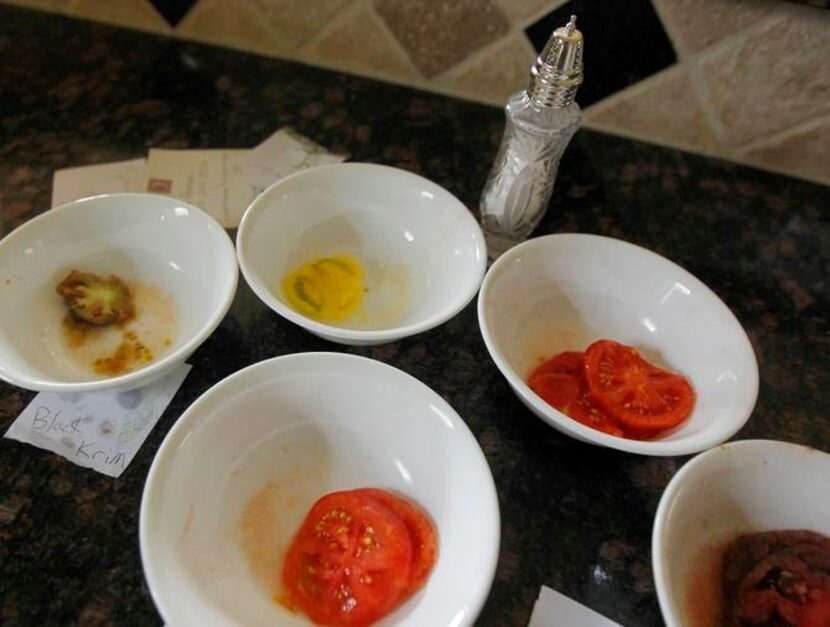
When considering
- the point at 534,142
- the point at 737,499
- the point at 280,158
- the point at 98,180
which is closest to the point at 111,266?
the point at 98,180

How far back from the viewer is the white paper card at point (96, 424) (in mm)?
576

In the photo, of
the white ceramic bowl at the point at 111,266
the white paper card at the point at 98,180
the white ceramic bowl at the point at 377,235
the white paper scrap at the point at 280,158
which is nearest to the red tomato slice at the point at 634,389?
the white ceramic bowl at the point at 377,235

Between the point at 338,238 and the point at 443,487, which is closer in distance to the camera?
the point at 443,487

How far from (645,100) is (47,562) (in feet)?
3.21

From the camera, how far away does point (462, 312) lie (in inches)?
28.8

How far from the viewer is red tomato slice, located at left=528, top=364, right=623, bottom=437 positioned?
607mm

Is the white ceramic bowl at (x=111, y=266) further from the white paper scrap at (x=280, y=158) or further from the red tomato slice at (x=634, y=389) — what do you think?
the red tomato slice at (x=634, y=389)

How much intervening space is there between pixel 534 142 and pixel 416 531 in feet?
1.55

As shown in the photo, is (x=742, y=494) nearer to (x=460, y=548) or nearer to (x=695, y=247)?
(x=460, y=548)

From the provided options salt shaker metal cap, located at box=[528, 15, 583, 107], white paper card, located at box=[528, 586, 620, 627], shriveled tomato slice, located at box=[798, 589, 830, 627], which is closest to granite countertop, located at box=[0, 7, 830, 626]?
white paper card, located at box=[528, 586, 620, 627]

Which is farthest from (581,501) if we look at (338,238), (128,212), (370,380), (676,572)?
(128,212)

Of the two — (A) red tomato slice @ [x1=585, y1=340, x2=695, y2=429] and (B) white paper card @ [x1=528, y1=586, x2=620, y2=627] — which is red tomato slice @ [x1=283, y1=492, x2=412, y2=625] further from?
(A) red tomato slice @ [x1=585, y1=340, x2=695, y2=429]

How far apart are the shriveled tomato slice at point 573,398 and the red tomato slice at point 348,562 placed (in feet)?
0.71

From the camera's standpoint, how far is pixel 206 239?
67 cm
